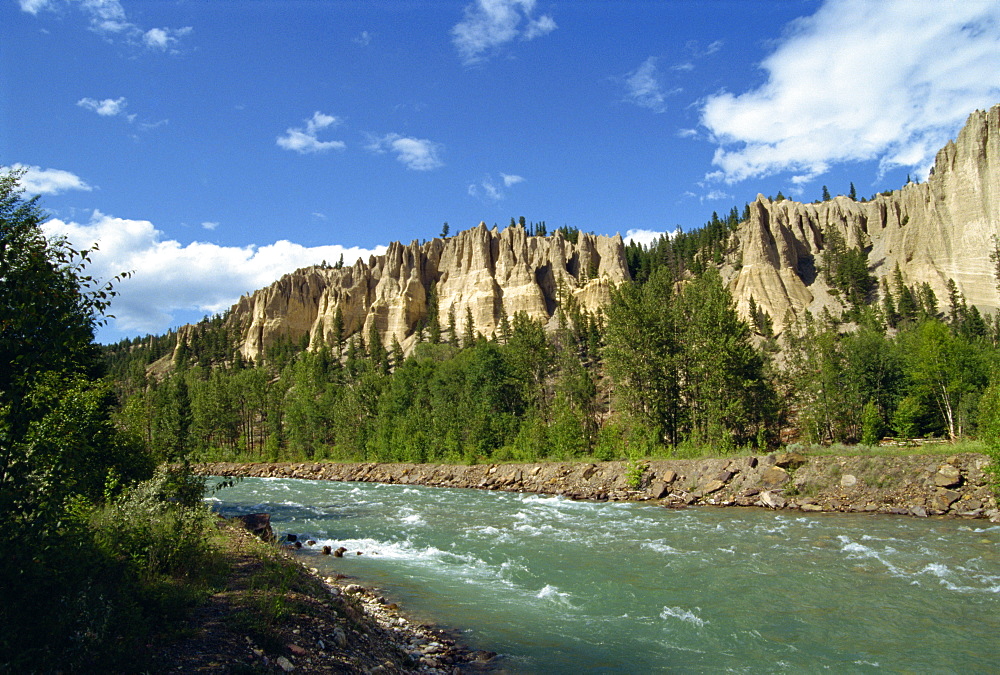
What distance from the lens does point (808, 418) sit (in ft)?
136

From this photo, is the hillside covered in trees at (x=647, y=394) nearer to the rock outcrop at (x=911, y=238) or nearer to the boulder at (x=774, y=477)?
the rock outcrop at (x=911, y=238)

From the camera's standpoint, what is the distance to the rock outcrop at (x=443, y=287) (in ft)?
341

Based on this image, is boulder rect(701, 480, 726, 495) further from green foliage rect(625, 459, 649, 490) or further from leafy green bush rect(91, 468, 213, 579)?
leafy green bush rect(91, 468, 213, 579)

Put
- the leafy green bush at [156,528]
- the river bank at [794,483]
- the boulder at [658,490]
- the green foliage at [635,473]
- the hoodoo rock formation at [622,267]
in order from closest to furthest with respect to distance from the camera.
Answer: the leafy green bush at [156,528] → the river bank at [794,483] → the boulder at [658,490] → the green foliage at [635,473] → the hoodoo rock formation at [622,267]

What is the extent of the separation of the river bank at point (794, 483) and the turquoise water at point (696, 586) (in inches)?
71.0

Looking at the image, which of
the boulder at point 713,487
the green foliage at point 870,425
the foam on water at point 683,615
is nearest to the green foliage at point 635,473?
the boulder at point 713,487

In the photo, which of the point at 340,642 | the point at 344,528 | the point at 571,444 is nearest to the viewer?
the point at 340,642

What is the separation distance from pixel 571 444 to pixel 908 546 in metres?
24.3

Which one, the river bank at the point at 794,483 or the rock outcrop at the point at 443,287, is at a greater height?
the rock outcrop at the point at 443,287

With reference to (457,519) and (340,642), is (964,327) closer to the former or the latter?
(457,519)

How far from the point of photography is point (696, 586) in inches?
484

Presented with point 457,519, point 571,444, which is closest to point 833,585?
point 457,519

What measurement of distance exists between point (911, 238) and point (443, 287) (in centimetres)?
8001

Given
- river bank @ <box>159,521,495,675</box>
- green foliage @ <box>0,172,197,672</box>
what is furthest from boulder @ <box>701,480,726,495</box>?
green foliage @ <box>0,172,197,672</box>
